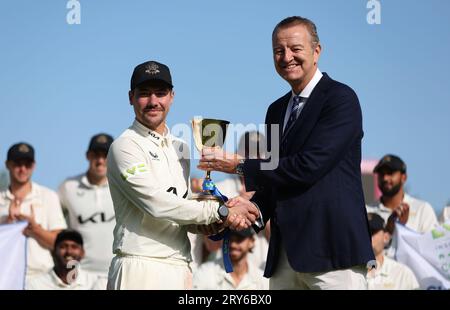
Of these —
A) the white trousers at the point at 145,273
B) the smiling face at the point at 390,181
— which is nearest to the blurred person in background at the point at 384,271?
the smiling face at the point at 390,181

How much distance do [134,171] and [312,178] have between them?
4.06 ft

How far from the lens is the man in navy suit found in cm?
584

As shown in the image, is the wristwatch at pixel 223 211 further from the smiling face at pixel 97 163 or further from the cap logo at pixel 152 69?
the smiling face at pixel 97 163

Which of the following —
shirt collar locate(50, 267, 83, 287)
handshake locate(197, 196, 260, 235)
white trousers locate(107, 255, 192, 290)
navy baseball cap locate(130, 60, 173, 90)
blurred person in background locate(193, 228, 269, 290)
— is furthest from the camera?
blurred person in background locate(193, 228, 269, 290)

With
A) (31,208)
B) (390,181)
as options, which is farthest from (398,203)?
(31,208)

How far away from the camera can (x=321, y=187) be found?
5.91m

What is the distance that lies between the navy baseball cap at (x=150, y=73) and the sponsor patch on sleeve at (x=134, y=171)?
1.90 ft

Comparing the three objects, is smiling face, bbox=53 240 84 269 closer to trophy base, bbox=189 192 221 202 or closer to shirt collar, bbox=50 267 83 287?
shirt collar, bbox=50 267 83 287

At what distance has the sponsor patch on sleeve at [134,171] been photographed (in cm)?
621

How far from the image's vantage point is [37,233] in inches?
396

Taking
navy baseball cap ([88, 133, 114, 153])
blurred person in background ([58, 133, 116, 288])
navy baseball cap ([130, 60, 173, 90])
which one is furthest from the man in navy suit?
navy baseball cap ([88, 133, 114, 153])

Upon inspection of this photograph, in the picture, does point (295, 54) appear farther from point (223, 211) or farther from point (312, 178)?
point (223, 211)

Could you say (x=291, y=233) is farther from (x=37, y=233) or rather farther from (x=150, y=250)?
(x=37, y=233)
